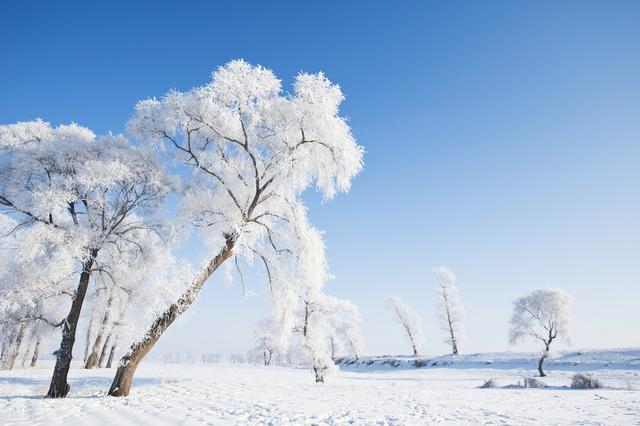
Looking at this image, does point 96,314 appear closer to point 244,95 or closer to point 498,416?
point 244,95

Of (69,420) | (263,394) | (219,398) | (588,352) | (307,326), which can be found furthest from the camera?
(588,352)

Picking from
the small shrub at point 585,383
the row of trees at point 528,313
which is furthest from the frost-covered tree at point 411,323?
the small shrub at point 585,383

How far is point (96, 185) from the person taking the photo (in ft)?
35.4

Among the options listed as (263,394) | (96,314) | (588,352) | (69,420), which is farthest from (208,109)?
(588,352)

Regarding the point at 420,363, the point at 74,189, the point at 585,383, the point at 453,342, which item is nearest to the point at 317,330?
the point at 585,383

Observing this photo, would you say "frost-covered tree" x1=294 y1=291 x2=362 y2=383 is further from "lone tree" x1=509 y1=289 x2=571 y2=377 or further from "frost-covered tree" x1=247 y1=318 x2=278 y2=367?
"lone tree" x1=509 y1=289 x2=571 y2=377

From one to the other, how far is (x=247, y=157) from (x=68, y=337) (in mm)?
8081

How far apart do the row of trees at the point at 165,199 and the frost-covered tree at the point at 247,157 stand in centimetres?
4

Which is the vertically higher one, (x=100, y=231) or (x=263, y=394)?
(x=100, y=231)

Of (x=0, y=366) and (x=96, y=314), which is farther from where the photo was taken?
(x=0, y=366)

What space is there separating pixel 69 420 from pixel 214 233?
18.6 feet

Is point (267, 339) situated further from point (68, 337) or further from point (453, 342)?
point (68, 337)

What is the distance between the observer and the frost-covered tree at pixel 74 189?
33.6ft

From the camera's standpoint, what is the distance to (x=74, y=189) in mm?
10719
